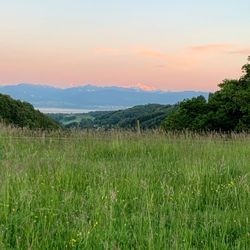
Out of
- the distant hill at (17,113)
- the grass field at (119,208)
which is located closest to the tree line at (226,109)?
the grass field at (119,208)

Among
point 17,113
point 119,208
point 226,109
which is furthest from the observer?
point 17,113

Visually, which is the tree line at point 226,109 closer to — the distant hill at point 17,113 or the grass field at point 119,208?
the grass field at point 119,208

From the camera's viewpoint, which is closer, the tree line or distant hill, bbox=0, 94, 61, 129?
the tree line

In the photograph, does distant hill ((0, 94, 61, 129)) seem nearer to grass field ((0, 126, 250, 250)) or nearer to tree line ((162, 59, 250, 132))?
tree line ((162, 59, 250, 132))

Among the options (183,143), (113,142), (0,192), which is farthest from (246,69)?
(0,192)

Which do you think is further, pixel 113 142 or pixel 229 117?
pixel 229 117

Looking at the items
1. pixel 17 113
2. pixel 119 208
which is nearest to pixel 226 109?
pixel 119 208

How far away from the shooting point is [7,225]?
3.74m

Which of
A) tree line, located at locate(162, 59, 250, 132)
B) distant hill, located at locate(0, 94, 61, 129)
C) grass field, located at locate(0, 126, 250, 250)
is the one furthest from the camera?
distant hill, located at locate(0, 94, 61, 129)

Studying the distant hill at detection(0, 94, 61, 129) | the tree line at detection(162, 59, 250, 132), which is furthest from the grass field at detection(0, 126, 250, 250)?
the distant hill at detection(0, 94, 61, 129)

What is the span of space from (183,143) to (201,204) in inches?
266

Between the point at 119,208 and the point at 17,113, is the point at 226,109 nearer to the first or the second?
the point at 119,208

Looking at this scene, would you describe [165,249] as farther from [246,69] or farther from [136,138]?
[246,69]

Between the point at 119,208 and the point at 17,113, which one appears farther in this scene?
the point at 17,113
